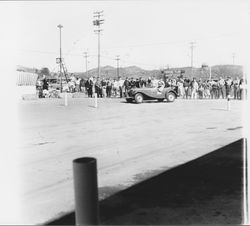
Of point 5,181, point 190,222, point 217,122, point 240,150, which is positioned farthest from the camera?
point 217,122

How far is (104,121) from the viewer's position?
530 inches

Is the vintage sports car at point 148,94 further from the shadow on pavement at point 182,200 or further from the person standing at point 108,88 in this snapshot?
the shadow on pavement at point 182,200

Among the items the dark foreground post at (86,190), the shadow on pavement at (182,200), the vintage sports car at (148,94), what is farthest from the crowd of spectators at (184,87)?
the dark foreground post at (86,190)

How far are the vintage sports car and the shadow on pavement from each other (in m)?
15.4

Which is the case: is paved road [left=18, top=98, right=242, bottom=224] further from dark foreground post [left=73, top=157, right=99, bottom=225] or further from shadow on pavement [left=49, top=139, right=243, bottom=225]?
dark foreground post [left=73, top=157, right=99, bottom=225]

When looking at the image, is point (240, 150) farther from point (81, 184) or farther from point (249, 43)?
point (81, 184)

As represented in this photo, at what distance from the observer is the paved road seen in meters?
5.23

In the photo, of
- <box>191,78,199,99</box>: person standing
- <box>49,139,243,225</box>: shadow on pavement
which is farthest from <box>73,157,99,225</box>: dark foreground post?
<box>191,78,199,99</box>: person standing

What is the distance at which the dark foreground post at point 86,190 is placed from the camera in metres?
3.04

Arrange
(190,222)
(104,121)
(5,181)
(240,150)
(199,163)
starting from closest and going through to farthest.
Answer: (190,222) → (5,181) → (199,163) → (240,150) → (104,121)

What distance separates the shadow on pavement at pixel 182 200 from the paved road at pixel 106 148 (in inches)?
12.4

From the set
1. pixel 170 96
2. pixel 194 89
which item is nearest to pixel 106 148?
pixel 170 96

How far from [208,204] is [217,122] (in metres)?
8.33

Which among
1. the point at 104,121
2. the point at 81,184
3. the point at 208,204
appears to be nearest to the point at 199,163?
the point at 208,204
